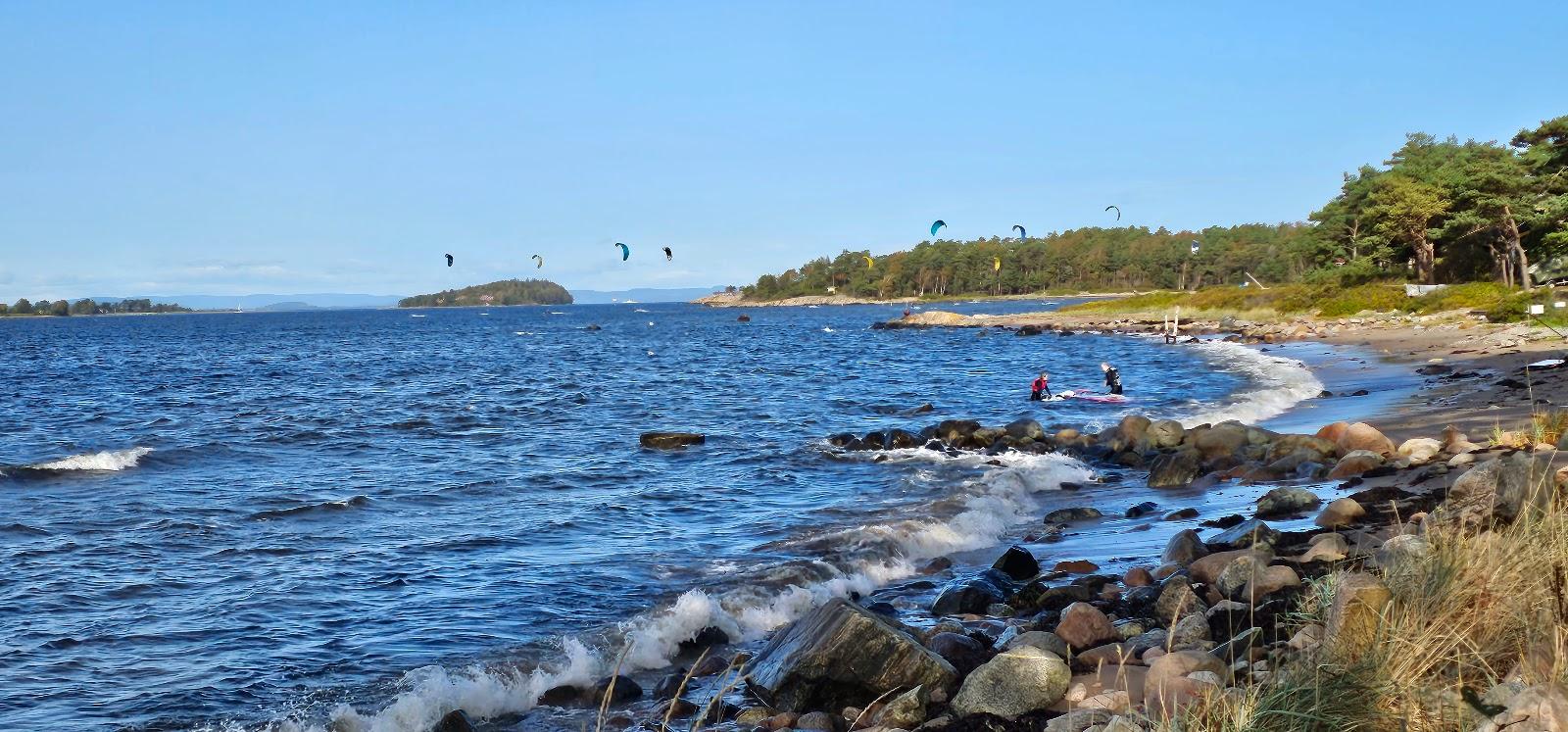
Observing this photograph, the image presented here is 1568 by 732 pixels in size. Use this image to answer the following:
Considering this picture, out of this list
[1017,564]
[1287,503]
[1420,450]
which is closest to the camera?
[1017,564]

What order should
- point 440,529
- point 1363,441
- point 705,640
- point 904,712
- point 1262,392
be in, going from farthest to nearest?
point 1262,392, point 1363,441, point 440,529, point 705,640, point 904,712

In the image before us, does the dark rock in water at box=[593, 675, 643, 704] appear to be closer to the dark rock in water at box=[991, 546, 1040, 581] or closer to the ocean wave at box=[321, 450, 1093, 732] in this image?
the ocean wave at box=[321, 450, 1093, 732]

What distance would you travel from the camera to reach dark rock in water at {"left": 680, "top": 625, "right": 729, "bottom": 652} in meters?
10.6

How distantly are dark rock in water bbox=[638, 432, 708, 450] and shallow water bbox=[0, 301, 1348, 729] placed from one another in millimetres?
409

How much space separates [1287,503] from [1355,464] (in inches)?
115

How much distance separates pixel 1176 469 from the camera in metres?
18.1

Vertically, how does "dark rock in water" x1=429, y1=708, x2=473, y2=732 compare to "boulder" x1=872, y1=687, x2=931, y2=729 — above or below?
below

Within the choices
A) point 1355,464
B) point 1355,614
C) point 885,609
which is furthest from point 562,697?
point 1355,464

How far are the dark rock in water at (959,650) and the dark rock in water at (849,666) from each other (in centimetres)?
32

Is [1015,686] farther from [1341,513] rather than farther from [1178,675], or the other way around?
[1341,513]

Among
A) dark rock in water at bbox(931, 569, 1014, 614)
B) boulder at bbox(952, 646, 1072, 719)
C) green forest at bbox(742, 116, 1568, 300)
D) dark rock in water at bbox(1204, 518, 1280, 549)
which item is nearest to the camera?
boulder at bbox(952, 646, 1072, 719)

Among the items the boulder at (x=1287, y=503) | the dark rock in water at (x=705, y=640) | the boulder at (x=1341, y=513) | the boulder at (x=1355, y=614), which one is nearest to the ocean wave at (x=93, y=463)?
the dark rock in water at (x=705, y=640)

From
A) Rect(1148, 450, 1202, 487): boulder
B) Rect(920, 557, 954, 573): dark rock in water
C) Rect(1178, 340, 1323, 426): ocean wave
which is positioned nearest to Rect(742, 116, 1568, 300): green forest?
Rect(1178, 340, 1323, 426): ocean wave

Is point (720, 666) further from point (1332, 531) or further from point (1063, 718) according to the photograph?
point (1332, 531)
